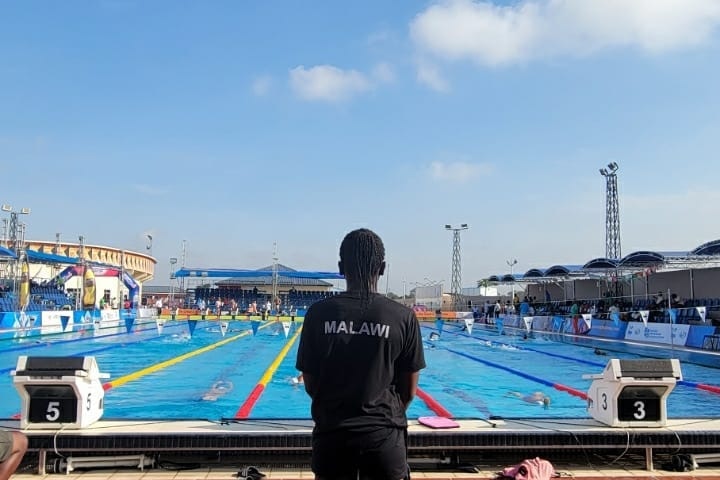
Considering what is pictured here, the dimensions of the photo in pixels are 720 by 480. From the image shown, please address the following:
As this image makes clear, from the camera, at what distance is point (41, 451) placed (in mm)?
4113

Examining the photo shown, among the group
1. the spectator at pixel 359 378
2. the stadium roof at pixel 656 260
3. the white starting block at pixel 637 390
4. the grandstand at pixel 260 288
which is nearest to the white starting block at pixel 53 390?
the spectator at pixel 359 378

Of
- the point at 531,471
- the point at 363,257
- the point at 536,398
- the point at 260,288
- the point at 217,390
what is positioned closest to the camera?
the point at 363,257

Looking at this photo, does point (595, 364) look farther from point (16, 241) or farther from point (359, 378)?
point (16, 241)

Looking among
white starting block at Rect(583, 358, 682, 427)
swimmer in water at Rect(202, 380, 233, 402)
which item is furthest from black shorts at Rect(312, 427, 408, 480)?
swimmer in water at Rect(202, 380, 233, 402)

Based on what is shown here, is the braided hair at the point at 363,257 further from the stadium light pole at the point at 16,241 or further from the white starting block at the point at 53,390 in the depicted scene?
the stadium light pole at the point at 16,241

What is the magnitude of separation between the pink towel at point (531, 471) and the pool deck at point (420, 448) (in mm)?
246

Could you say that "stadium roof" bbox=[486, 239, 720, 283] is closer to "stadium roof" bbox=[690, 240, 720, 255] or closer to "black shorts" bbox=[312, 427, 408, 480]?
"stadium roof" bbox=[690, 240, 720, 255]

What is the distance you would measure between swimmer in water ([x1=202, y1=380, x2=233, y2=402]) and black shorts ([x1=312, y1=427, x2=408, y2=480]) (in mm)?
7379

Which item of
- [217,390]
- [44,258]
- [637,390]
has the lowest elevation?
[217,390]

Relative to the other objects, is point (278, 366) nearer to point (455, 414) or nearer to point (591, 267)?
point (455, 414)

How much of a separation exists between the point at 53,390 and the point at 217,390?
5807 millimetres

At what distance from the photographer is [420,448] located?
14.0 feet

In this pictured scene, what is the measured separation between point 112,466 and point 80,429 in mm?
351

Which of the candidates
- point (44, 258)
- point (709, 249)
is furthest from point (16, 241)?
point (709, 249)
